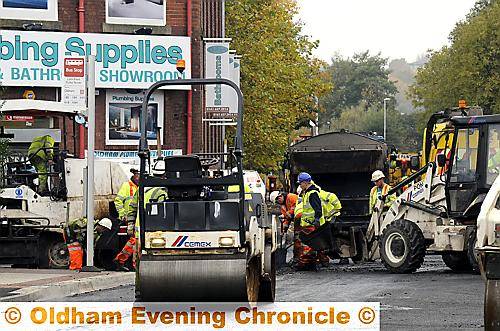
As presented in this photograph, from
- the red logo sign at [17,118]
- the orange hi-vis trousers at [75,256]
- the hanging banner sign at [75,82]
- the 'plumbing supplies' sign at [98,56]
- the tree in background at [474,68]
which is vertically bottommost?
the orange hi-vis trousers at [75,256]

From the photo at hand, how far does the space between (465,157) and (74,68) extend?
639 centimetres

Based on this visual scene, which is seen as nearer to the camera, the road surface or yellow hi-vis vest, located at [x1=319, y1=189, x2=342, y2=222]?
the road surface

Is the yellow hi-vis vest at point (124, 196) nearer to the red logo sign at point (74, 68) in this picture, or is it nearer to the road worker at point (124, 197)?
the road worker at point (124, 197)

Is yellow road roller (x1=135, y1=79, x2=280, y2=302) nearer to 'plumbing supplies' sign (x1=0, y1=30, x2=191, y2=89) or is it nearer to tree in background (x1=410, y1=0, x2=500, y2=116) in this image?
'plumbing supplies' sign (x1=0, y1=30, x2=191, y2=89)

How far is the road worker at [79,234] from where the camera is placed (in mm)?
20109

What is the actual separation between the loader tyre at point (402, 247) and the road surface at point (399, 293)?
8.2 inches

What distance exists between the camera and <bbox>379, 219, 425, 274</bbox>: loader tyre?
68.6 ft

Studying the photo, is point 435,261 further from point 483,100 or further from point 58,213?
point 483,100

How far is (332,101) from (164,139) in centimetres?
9957

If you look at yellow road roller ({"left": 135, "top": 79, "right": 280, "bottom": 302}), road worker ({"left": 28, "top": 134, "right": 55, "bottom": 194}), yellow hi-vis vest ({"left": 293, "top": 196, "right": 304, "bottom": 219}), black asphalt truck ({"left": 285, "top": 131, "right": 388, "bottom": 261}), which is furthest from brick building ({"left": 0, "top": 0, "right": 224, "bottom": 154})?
yellow road roller ({"left": 135, "top": 79, "right": 280, "bottom": 302})

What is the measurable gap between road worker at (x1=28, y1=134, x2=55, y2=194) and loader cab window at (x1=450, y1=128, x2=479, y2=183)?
6602 millimetres

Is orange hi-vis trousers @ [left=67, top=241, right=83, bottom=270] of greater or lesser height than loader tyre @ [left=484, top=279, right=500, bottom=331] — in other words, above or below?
below

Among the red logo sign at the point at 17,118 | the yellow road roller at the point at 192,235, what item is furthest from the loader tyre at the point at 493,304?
the red logo sign at the point at 17,118

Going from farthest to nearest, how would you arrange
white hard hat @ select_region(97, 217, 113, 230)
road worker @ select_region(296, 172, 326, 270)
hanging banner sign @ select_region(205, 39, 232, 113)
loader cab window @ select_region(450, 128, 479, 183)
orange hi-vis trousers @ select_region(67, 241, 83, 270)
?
1. hanging banner sign @ select_region(205, 39, 232, 113)
2. road worker @ select_region(296, 172, 326, 270)
3. white hard hat @ select_region(97, 217, 113, 230)
4. loader cab window @ select_region(450, 128, 479, 183)
5. orange hi-vis trousers @ select_region(67, 241, 83, 270)
